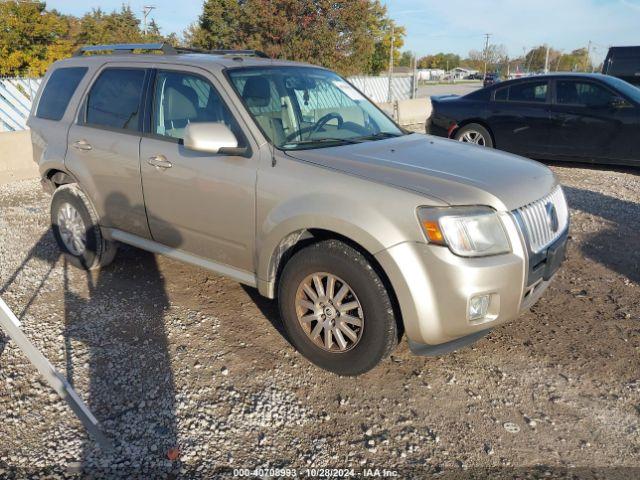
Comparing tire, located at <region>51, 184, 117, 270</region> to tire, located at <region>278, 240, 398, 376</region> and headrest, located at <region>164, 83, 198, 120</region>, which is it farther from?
tire, located at <region>278, 240, 398, 376</region>

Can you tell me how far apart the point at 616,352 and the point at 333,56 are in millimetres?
25641

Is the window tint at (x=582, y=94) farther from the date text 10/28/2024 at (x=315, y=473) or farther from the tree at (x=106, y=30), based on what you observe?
the tree at (x=106, y=30)

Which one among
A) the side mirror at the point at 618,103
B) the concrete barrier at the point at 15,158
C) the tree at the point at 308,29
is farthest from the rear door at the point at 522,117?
the tree at the point at 308,29

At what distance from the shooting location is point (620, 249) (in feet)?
17.8

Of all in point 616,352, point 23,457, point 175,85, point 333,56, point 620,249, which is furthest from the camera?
point 333,56

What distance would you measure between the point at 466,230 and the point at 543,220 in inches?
27.0

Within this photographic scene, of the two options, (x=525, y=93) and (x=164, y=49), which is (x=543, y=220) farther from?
(x=525, y=93)

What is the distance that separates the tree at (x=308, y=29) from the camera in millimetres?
25734

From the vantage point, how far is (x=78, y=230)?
193 inches

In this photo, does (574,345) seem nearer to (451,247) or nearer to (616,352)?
(616,352)

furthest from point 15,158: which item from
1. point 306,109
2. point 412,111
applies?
point 412,111

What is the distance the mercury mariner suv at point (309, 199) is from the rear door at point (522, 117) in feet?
16.9

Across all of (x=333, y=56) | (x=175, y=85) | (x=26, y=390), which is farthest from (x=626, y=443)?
(x=333, y=56)

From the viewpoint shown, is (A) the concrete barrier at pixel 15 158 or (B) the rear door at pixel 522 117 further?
(A) the concrete barrier at pixel 15 158
